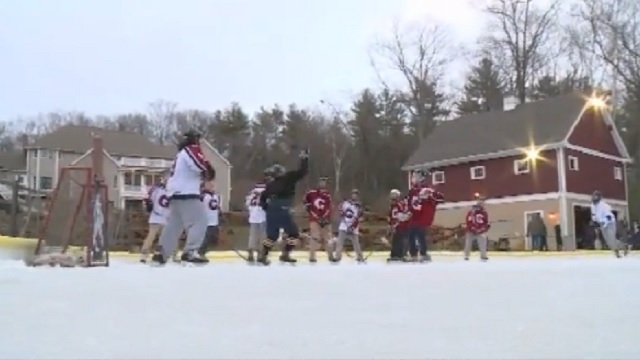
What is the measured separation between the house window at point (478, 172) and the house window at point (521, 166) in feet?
6.96

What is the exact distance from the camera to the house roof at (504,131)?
47.2 metres

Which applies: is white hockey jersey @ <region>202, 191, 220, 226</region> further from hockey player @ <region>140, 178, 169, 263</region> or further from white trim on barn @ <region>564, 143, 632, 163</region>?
white trim on barn @ <region>564, 143, 632, 163</region>

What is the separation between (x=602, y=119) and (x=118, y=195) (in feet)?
133

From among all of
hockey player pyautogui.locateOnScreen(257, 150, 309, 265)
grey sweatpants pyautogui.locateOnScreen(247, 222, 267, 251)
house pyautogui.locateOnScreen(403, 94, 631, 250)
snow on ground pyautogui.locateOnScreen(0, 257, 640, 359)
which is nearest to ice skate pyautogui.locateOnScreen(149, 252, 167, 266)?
hockey player pyautogui.locateOnScreen(257, 150, 309, 265)

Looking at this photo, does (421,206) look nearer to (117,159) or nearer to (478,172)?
(478,172)

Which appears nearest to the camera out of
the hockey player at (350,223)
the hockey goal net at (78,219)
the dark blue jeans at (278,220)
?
the hockey goal net at (78,219)

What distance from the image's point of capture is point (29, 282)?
7.05m

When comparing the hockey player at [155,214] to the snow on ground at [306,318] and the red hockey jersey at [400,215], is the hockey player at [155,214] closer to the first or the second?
the red hockey jersey at [400,215]

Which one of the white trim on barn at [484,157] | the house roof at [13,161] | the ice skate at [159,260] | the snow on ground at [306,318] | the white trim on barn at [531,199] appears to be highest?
the house roof at [13,161]

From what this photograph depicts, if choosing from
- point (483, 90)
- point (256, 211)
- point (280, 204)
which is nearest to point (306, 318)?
point (280, 204)

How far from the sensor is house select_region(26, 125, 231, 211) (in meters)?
71.8

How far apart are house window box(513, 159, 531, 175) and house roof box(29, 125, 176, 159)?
43655 mm

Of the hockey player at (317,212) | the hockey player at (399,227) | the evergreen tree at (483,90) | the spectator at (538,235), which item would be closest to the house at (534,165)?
the spectator at (538,235)

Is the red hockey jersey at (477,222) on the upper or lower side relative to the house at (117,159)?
lower
